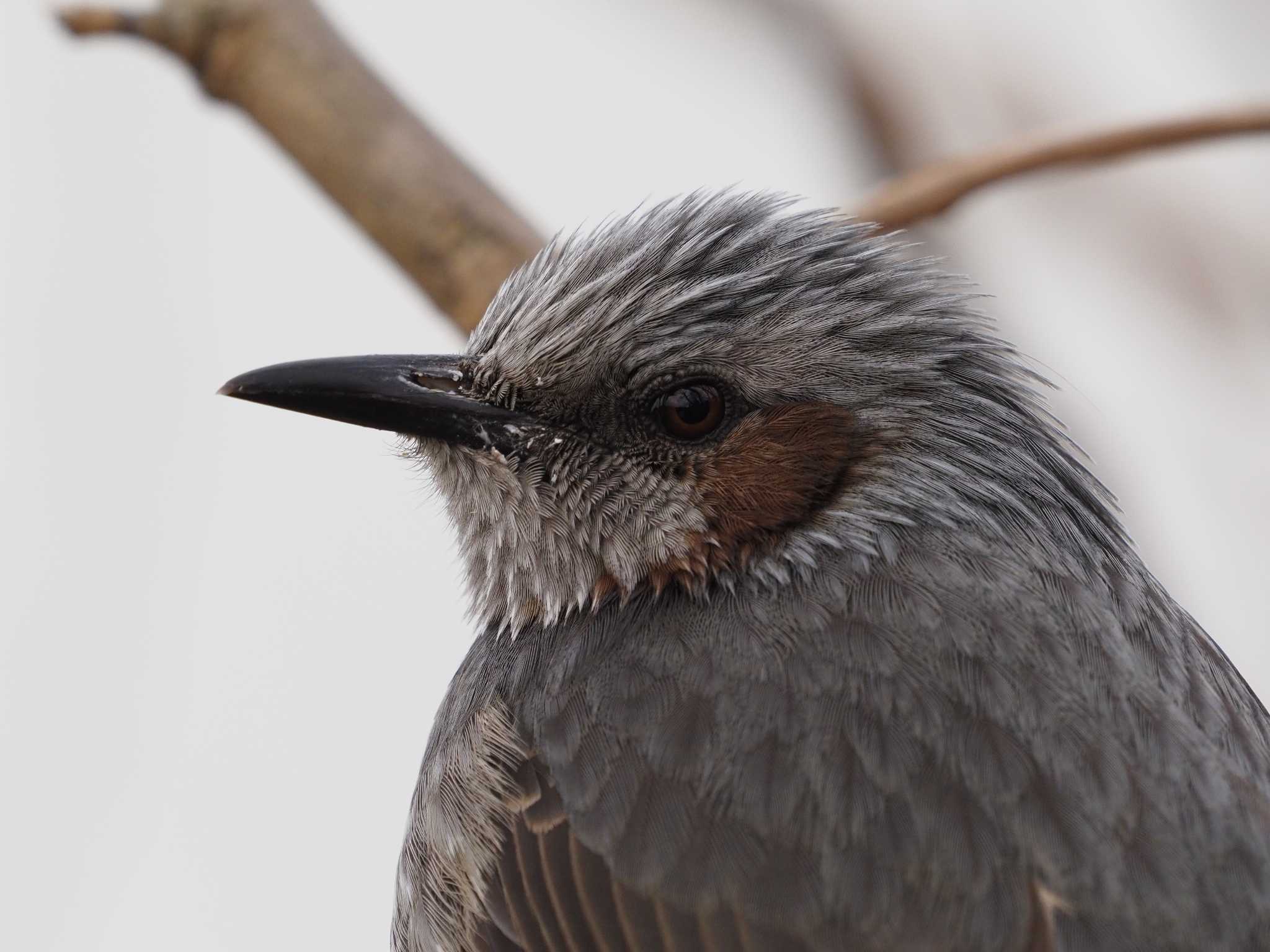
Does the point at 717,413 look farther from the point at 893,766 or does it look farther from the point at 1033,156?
the point at 1033,156

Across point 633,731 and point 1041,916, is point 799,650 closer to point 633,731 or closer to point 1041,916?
point 633,731

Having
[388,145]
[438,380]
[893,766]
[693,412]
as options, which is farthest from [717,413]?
[388,145]

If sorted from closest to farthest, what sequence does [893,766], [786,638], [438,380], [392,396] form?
1. [893,766]
2. [786,638]
3. [392,396]
4. [438,380]

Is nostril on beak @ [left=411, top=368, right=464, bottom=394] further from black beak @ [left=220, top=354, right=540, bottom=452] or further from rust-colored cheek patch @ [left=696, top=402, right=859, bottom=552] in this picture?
rust-colored cheek patch @ [left=696, top=402, right=859, bottom=552]

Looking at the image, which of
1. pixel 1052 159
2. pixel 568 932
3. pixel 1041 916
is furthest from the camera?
pixel 1052 159

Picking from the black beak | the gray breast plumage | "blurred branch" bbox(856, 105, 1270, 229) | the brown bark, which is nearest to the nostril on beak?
the black beak

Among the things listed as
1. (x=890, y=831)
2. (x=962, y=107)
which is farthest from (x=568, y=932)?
(x=962, y=107)
